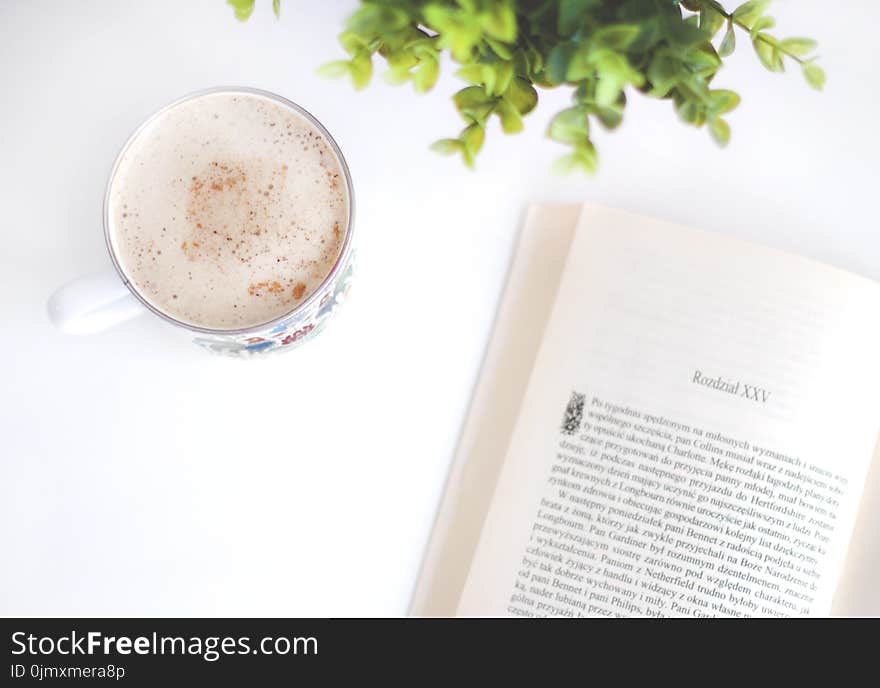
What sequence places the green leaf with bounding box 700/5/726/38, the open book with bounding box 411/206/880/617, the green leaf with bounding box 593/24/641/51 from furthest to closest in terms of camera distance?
the open book with bounding box 411/206/880/617 → the green leaf with bounding box 700/5/726/38 → the green leaf with bounding box 593/24/641/51

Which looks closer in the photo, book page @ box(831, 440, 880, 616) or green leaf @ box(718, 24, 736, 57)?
green leaf @ box(718, 24, 736, 57)

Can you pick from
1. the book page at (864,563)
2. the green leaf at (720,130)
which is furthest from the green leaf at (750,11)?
the book page at (864,563)

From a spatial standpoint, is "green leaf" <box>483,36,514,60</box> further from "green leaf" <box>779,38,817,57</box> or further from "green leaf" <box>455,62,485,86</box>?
"green leaf" <box>779,38,817,57</box>

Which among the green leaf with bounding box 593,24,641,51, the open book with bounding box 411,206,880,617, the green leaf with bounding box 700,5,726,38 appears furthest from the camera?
the open book with bounding box 411,206,880,617

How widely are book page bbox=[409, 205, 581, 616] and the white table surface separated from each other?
13 mm

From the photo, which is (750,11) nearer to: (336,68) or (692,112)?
(692,112)

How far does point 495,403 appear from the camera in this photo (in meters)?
0.64

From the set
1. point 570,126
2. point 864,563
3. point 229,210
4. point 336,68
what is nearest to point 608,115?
point 570,126

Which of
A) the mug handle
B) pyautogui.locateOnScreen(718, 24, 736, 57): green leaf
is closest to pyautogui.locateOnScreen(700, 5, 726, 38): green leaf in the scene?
pyautogui.locateOnScreen(718, 24, 736, 57): green leaf

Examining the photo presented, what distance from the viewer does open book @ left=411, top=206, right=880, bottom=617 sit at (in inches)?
23.7

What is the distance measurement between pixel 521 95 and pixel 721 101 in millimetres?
99
